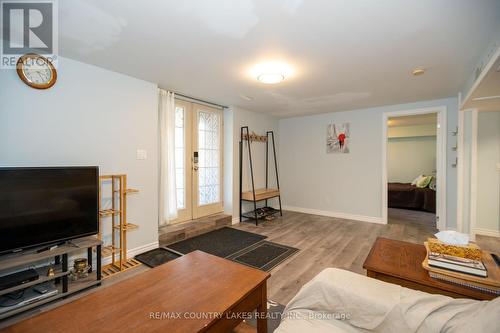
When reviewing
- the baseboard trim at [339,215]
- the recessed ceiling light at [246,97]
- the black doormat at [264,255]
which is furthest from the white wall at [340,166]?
the black doormat at [264,255]

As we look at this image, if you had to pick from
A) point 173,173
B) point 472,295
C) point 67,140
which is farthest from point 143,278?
point 173,173

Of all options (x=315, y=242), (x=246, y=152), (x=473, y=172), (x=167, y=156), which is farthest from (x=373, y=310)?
(x=246, y=152)

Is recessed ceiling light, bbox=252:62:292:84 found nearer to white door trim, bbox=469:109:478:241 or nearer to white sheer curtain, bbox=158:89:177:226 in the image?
white sheer curtain, bbox=158:89:177:226

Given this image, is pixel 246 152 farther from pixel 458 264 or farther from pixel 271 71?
pixel 458 264

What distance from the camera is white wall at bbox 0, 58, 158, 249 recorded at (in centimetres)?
202

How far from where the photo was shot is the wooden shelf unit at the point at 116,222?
2482 mm

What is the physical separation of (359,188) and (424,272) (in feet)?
11.1

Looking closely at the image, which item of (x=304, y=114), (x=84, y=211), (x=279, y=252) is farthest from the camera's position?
(x=304, y=114)

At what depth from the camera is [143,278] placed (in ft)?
4.74

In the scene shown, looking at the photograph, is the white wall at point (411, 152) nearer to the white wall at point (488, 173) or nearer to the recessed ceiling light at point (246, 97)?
the white wall at point (488, 173)

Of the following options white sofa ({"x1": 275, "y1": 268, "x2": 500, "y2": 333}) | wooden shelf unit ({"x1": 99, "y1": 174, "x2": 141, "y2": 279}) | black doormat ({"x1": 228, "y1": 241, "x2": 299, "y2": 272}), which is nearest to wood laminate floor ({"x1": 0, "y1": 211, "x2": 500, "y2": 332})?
black doormat ({"x1": 228, "y1": 241, "x2": 299, "y2": 272})

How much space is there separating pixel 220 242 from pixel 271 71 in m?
2.41

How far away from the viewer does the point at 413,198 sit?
5.38 meters

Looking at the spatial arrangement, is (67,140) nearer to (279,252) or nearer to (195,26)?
(195,26)
